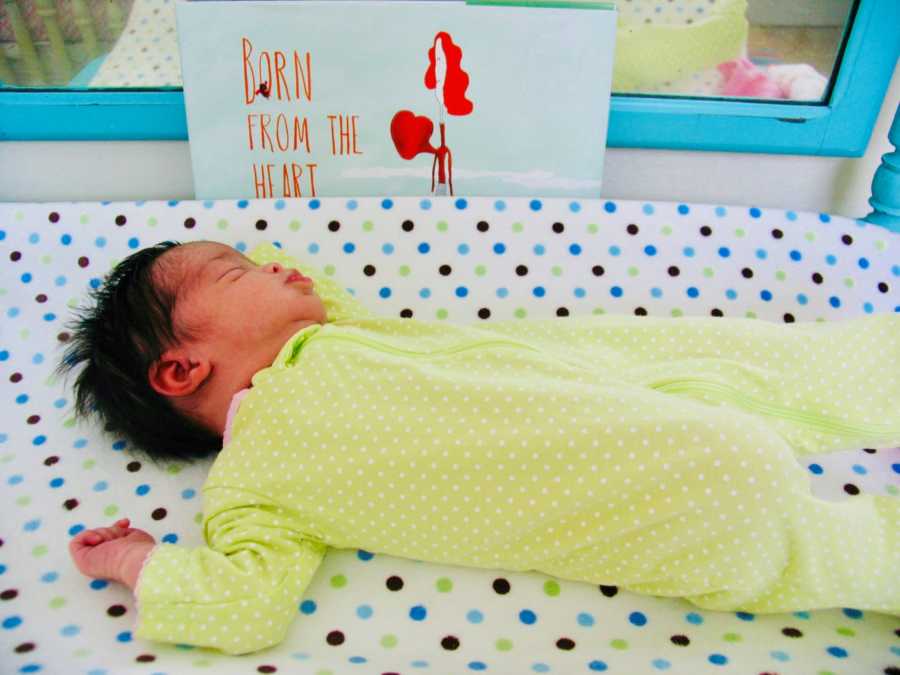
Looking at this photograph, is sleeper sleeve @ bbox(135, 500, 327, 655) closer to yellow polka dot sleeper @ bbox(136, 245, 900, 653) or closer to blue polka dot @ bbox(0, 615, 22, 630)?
yellow polka dot sleeper @ bbox(136, 245, 900, 653)

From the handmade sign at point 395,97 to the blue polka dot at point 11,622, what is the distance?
69cm

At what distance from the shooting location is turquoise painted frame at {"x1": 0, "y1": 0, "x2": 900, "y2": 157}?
1.19 meters

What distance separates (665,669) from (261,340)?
585mm

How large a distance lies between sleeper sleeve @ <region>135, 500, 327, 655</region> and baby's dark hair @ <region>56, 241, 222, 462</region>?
0.60 feet

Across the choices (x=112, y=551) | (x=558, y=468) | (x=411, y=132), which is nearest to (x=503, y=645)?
(x=558, y=468)

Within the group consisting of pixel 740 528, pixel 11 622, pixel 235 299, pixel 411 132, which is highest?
pixel 411 132

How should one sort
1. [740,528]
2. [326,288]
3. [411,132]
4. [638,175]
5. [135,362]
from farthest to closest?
[638,175], [411,132], [326,288], [135,362], [740,528]

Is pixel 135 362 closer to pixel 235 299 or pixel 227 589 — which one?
pixel 235 299

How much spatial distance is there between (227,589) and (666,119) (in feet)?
3.15

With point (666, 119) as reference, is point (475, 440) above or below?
below

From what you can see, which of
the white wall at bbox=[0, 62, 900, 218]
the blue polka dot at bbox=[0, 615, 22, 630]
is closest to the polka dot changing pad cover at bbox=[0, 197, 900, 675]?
the blue polka dot at bbox=[0, 615, 22, 630]

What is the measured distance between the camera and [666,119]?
120 centimetres

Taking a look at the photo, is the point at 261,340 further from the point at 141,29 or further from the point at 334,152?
the point at 141,29

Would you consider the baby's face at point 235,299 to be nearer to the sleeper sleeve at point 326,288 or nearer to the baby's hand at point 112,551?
the sleeper sleeve at point 326,288
